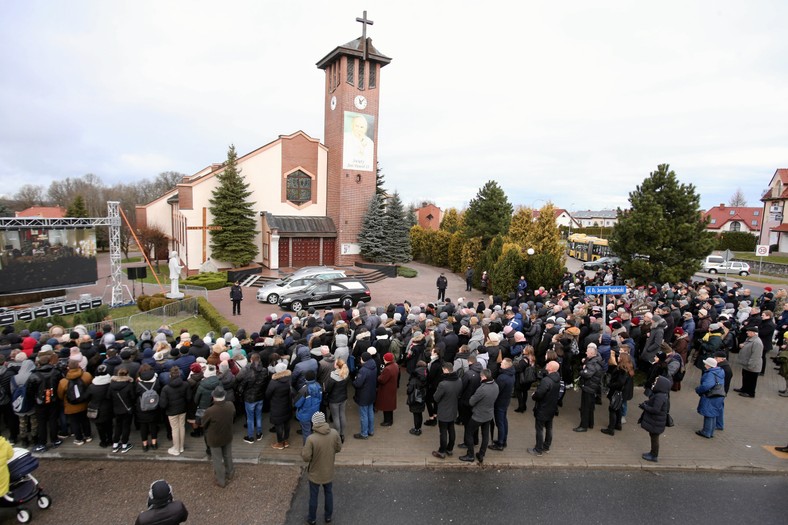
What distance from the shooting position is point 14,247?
18578 mm

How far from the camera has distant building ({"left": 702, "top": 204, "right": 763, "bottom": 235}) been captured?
223 ft

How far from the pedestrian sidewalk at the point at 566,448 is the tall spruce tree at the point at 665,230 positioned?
11.4 meters

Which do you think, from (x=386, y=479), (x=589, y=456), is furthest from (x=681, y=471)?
(x=386, y=479)

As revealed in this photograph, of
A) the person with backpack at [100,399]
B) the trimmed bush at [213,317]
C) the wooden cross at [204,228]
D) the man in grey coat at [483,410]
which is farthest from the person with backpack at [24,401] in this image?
the wooden cross at [204,228]

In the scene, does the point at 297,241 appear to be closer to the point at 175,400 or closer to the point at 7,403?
the point at 7,403

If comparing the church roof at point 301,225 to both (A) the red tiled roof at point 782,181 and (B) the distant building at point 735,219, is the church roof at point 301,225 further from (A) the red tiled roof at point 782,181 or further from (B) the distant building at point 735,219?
(B) the distant building at point 735,219

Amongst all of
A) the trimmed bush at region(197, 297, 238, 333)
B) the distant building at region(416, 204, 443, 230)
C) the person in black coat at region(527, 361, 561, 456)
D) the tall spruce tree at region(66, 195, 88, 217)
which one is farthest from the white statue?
the distant building at region(416, 204, 443, 230)

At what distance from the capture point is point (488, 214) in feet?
106

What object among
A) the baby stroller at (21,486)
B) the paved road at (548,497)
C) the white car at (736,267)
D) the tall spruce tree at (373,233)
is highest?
the tall spruce tree at (373,233)

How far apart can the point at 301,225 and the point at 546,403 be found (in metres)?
25.5

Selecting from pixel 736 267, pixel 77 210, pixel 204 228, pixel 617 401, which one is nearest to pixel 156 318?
pixel 204 228

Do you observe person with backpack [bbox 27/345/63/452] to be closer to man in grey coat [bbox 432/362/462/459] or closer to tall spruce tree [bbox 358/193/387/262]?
man in grey coat [bbox 432/362/462/459]

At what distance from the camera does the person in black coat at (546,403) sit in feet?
24.5

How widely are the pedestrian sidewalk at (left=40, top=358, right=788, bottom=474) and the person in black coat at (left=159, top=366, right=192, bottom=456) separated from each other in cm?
54
